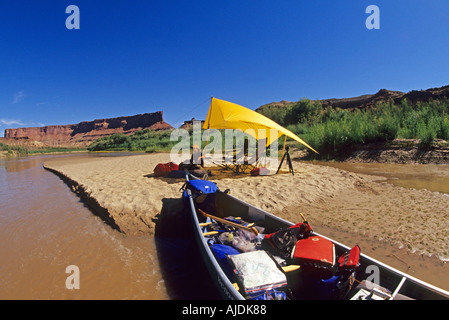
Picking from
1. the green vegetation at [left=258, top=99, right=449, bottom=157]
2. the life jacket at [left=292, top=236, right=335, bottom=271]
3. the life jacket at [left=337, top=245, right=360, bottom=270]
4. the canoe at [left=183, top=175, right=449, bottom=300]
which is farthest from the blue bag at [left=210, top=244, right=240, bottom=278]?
the green vegetation at [left=258, top=99, right=449, bottom=157]

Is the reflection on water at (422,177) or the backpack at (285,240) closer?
the backpack at (285,240)

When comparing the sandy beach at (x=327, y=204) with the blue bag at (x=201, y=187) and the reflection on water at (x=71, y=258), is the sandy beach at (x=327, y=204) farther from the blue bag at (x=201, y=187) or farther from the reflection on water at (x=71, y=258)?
the blue bag at (x=201, y=187)

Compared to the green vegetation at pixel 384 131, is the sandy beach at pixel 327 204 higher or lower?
lower

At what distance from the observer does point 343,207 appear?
5.18m

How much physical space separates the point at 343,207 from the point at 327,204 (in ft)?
1.21

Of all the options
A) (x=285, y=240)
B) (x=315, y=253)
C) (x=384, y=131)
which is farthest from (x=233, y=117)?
(x=384, y=131)

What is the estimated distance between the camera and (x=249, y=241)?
3.11 m

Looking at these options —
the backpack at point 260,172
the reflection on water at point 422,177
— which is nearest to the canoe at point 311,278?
the backpack at point 260,172

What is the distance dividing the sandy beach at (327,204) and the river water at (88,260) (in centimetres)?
53

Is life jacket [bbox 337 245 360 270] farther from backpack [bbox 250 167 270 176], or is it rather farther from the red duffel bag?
the red duffel bag

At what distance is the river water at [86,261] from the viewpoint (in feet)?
9.20

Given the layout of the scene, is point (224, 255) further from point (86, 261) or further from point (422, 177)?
point (422, 177)
